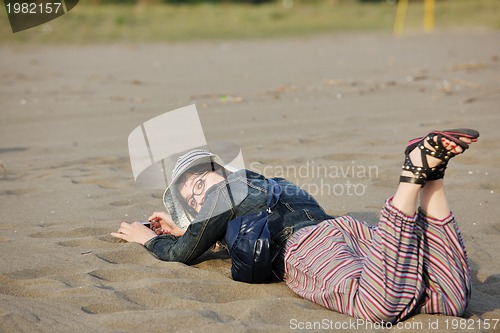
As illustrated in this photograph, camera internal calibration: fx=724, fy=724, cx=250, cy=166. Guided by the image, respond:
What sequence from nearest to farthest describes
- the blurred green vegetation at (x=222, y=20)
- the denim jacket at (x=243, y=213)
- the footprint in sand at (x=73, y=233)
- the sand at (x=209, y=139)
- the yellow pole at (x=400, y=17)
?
1. the sand at (x=209, y=139)
2. the denim jacket at (x=243, y=213)
3. the footprint in sand at (x=73, y=233)
4. the blurred green vegetation at (x=222, y=20)
5. the yellow pole at (x=400, y=17)

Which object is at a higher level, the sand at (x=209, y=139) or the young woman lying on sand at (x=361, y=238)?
the young woman lying on sand at (x=361, y=238)

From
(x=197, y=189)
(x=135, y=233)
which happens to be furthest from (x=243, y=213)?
→ (x=135, y=233)

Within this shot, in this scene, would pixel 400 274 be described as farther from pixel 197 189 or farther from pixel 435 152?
pixel 197 189

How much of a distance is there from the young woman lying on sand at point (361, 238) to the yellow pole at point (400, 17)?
14.7m

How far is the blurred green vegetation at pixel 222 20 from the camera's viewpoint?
56.7ft

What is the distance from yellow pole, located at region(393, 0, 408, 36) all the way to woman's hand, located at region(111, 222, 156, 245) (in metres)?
14.6

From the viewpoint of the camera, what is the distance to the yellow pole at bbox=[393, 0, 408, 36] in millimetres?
18309

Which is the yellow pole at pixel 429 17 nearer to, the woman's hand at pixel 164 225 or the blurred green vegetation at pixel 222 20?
the blurred green vegetation at pixel 222 20

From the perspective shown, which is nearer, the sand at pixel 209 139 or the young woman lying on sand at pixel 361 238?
the young woman lying on sand at pixel 361 238

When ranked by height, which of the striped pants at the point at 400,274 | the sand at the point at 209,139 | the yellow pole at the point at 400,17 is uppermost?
the striped pants at the point at 400,274

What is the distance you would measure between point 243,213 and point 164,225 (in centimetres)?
60

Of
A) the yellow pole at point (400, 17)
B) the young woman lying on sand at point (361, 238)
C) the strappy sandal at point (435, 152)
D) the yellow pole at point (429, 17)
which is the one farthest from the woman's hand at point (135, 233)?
the yellow pole at point (429, 17)

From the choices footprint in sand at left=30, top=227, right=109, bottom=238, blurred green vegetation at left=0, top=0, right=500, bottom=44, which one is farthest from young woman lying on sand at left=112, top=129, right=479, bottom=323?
blurred green vegetation at left=0, top=0, right=500, bottom=44

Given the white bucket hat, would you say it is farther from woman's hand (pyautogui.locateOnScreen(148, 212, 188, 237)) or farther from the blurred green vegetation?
the blurred green vegetation
